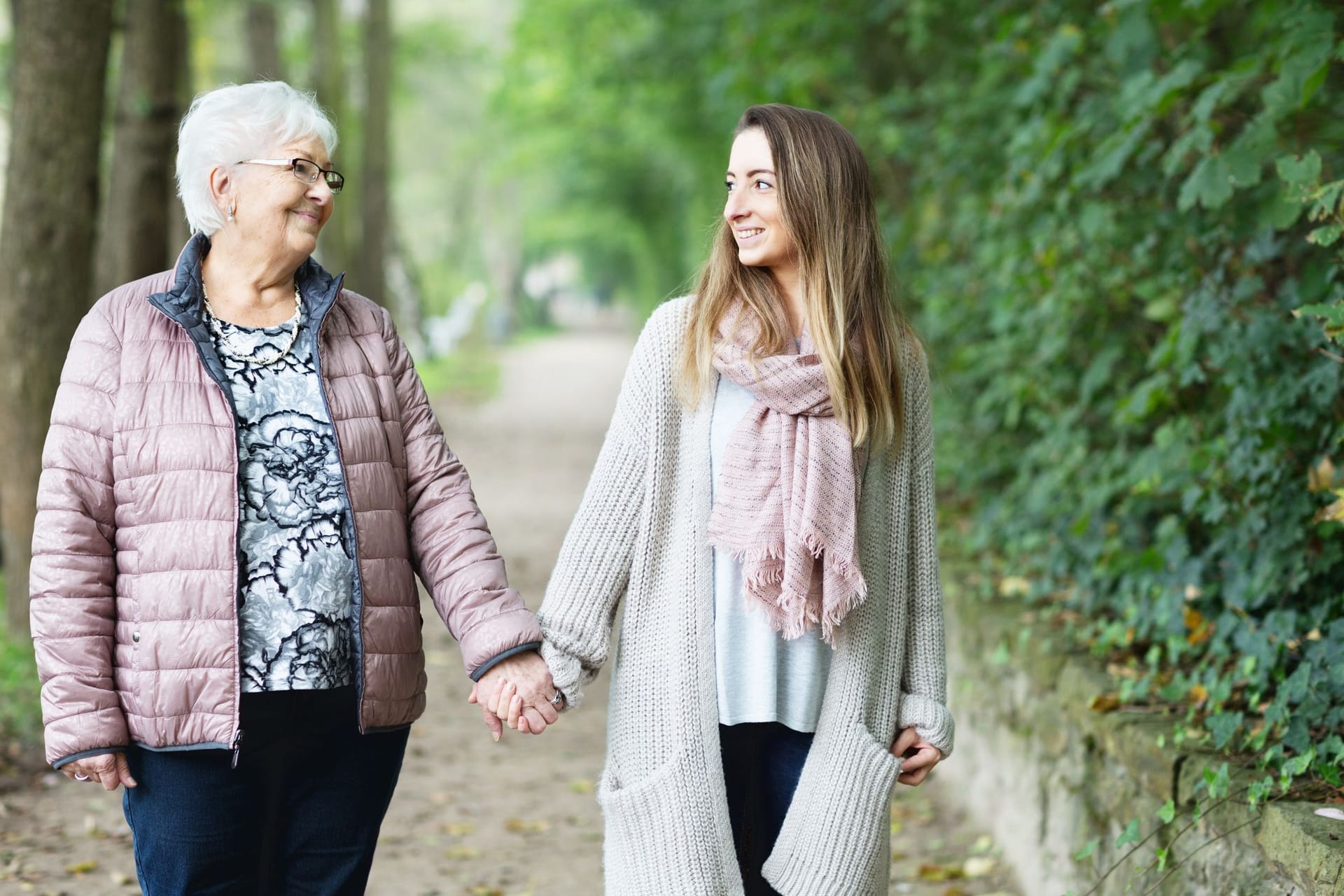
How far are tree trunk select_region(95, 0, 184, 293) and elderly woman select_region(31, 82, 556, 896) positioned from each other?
229 inches

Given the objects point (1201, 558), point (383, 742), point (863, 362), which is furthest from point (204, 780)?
point (1201, 558)

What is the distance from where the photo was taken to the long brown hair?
258 cm

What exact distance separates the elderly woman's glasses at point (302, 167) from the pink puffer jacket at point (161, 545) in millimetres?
206

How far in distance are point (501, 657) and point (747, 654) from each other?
470mm

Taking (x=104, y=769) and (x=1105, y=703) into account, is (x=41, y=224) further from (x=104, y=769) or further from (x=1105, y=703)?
(x=1105, y=703)

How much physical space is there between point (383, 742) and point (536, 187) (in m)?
40.6

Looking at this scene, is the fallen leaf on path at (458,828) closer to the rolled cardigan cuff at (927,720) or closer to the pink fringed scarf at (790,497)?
the rolled cardigan cuff at (927,720)

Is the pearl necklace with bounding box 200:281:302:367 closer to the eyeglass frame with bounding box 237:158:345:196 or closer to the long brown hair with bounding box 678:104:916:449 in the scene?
the eyeglass frame with bounding box 237:158:345:196

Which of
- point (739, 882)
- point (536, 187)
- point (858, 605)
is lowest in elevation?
point (739, 882)

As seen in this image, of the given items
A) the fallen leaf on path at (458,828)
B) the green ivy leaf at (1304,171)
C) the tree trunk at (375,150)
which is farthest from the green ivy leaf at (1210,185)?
the tree trunk at (375,150)

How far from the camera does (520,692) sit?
103 inches

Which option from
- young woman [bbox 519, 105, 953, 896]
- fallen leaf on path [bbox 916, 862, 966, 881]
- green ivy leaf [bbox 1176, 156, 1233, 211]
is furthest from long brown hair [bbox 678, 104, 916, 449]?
fallen leaf on path [bbox 916, 862, 966, 881]

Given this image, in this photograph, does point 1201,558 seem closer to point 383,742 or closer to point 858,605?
point 858,605

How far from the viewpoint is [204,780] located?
2516 mm
